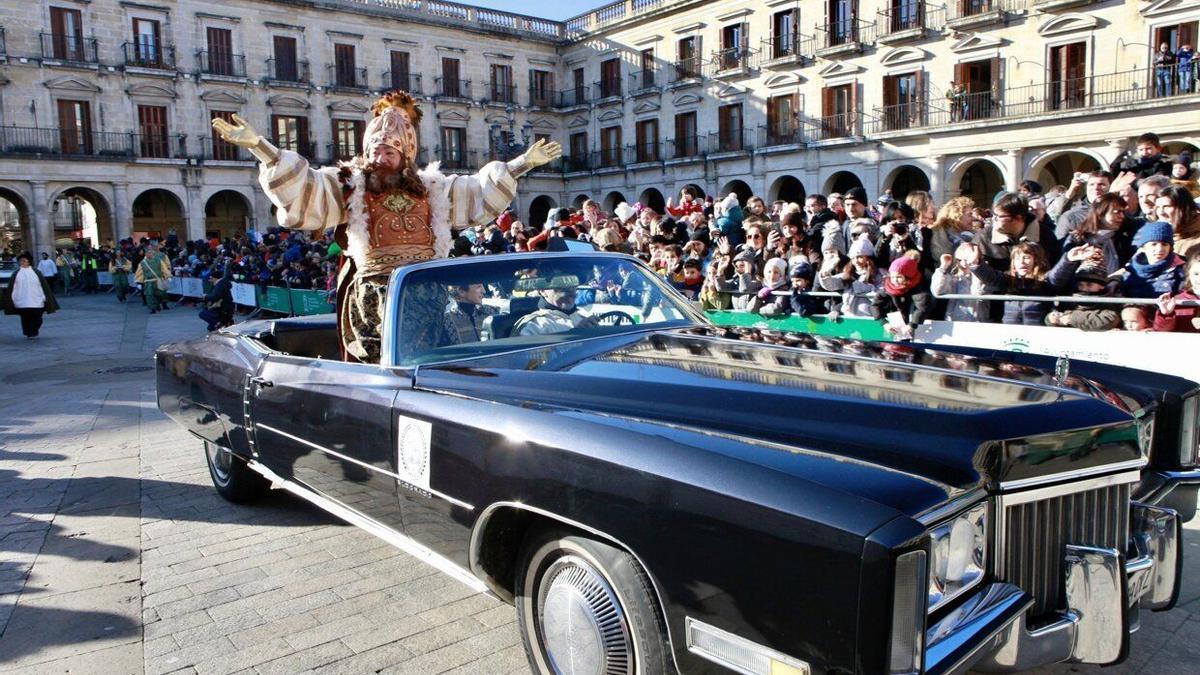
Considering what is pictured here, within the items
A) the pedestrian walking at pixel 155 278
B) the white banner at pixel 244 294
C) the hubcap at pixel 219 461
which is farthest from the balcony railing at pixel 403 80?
the hubcap at pixel 219 461

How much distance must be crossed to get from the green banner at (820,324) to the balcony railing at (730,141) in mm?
28920

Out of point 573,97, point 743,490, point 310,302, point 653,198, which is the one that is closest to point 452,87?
point 573,97

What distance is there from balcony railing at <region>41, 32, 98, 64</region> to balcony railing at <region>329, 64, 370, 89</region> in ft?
31.5

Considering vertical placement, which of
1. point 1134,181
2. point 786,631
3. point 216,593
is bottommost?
point 216,593

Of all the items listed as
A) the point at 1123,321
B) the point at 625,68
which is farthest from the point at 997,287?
the point at 625,68

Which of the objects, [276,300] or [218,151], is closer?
[276,300]

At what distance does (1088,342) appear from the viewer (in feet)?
19.6

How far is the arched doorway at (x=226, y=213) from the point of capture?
134 ft

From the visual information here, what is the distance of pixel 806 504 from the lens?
1918 millimetres

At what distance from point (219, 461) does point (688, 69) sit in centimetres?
3641

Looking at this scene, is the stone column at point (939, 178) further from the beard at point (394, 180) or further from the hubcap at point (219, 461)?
the hubcap at point (219, 461)

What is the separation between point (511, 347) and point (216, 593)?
1842 mm

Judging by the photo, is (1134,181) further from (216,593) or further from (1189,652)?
(216,593)

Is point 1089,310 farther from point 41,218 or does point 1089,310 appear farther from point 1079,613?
point 41,218
